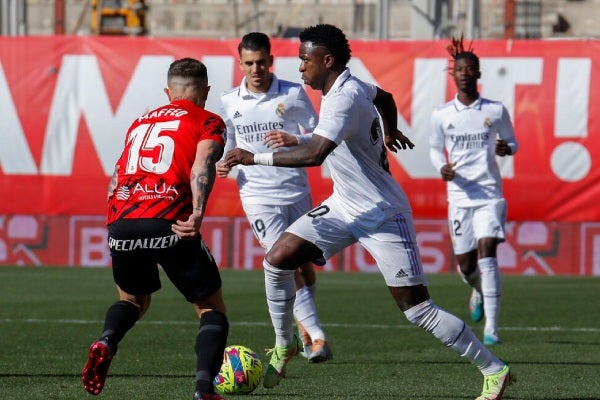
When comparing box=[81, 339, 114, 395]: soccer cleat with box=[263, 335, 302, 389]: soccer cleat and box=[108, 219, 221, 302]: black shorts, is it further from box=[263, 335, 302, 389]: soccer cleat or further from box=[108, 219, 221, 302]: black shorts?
box=[263, 335, 302, 389]: soccer cleat

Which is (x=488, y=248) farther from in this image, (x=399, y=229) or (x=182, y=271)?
(x=182, y=271)

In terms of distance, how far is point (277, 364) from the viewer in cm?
895

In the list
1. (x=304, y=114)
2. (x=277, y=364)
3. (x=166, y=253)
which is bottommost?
(x=277, y=364)

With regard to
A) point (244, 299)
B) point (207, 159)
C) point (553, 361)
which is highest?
Result: point (207, 159)

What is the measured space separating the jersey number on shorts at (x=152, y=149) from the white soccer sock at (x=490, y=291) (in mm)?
5063

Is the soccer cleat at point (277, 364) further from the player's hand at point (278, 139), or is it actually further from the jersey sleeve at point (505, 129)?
the jersey sleeve at point (505, 129)

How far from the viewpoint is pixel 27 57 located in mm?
20781

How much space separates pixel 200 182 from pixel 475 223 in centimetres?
576

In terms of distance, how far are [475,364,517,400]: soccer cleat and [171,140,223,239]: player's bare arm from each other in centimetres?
204

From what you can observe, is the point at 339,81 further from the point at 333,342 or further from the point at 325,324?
the point at 325,324

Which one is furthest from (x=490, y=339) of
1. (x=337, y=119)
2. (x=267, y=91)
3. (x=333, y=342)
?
(x=337, y=119)

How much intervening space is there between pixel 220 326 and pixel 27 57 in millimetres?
14031

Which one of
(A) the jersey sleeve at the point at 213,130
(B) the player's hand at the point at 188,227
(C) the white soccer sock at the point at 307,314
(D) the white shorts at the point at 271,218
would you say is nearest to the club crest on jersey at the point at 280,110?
(D) the white shorts at the point at 271,218

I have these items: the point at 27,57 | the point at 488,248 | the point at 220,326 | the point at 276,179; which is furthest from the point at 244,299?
the point at 220,326
